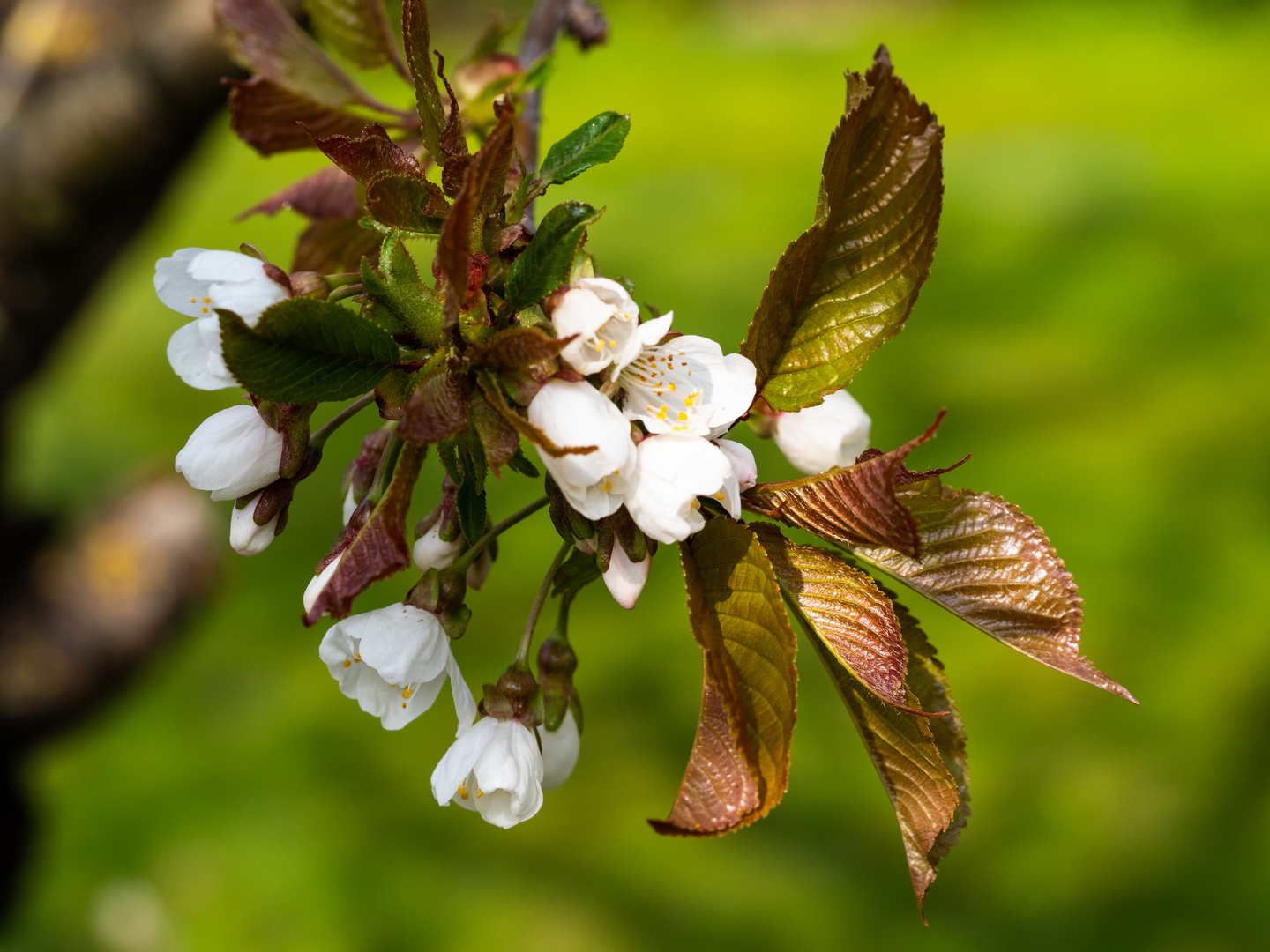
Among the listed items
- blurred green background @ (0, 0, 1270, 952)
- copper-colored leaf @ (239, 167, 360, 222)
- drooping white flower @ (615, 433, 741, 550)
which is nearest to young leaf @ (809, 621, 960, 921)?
drooping white flower @ (615, 433, 741, 550)

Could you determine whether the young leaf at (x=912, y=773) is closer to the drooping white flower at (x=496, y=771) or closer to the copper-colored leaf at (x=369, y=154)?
the drooping white flower at (x=496, y=771)

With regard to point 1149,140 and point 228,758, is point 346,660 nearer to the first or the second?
point 228,758

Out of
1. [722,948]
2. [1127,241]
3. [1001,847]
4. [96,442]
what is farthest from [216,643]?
[1127,241]

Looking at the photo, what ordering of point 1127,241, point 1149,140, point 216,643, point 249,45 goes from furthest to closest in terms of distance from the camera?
1. point 1149,140
2. point 1127,241
3. point 216,643
4. point 249,45

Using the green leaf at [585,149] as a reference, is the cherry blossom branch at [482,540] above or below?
below

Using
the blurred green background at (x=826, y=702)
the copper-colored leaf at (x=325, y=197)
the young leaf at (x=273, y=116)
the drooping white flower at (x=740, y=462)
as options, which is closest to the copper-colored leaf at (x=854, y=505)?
the drooping white flower at (x=740, y=462)

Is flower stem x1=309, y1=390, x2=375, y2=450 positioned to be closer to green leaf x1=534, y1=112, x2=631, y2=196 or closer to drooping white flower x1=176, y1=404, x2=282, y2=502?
drooping white flower x1=176, y1=404, x2=282, y2=502
